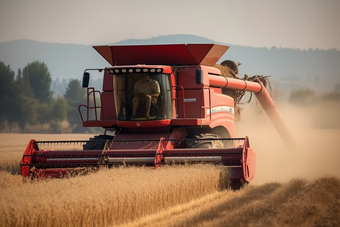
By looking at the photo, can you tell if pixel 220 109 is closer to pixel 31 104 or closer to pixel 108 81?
pixel 108 81

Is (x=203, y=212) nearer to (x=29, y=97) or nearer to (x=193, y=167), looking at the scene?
(x=193, y=167)

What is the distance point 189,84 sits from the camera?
455 inches

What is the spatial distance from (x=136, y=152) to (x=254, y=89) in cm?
508

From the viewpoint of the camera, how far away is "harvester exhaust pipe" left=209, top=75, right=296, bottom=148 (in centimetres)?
1339

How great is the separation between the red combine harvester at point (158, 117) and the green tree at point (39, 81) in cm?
6356

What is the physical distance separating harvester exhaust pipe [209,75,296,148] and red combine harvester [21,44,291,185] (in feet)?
2.75

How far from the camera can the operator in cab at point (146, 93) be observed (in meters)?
11.1

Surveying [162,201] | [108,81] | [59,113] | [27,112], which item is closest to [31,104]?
[27,112]

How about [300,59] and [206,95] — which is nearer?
[206,95]

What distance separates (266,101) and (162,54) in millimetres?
4609

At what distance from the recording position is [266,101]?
1543cm

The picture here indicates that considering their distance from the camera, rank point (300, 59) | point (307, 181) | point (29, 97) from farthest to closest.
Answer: point (300, 59), point (29, 97), point (307, 181)

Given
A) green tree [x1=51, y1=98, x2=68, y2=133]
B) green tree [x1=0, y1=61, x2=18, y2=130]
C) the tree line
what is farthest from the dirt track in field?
green tree [x1=51, y1=98, x2=68, y2=133]

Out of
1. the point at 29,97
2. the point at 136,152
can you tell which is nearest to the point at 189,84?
the point at 136,152
